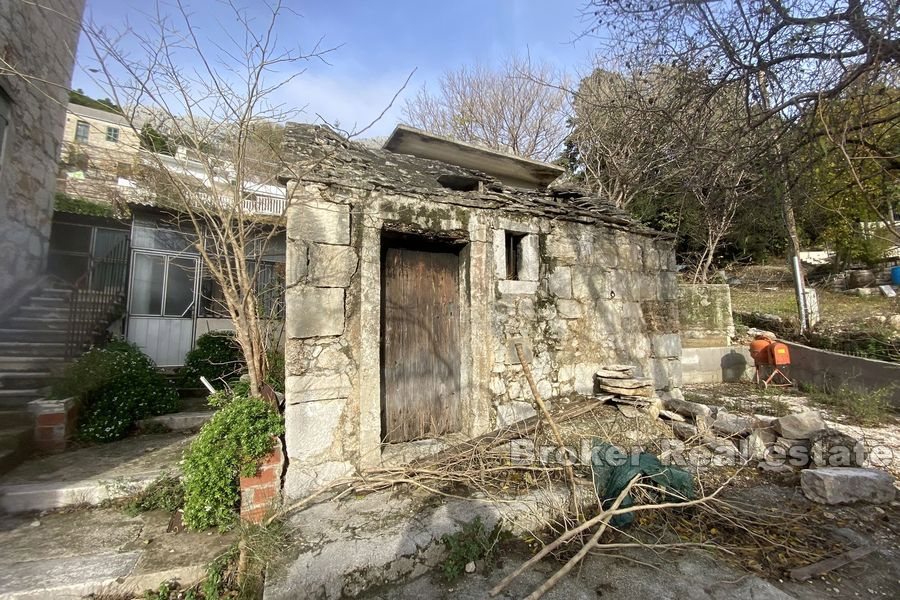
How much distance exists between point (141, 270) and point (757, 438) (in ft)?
35.4

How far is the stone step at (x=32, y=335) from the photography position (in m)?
5.72

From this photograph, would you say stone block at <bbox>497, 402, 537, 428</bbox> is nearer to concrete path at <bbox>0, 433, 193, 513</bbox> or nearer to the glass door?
concrete path at <bbox>0, 433, 193, 513</bbox>

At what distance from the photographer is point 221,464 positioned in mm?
2811

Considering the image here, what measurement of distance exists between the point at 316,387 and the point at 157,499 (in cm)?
192

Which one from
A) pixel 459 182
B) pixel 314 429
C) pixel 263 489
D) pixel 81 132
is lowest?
pixel 263 489

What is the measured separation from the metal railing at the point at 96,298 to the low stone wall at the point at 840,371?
42.1ft

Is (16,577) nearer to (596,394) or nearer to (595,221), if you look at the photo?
(596,394)

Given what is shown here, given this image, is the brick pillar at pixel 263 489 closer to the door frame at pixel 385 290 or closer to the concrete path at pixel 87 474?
the door frame at pixel 385 290

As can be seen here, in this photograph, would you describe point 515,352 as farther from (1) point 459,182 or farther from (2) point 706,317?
(2) point 706,317

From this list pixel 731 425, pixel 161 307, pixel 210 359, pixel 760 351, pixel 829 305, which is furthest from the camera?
pixel 829 305

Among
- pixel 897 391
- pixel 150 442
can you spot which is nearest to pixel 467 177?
pixel 150 442

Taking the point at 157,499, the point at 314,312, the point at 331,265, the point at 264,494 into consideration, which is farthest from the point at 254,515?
the point at 331,265

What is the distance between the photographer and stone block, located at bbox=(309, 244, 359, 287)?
3125mm

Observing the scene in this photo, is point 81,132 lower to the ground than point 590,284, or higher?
higher
